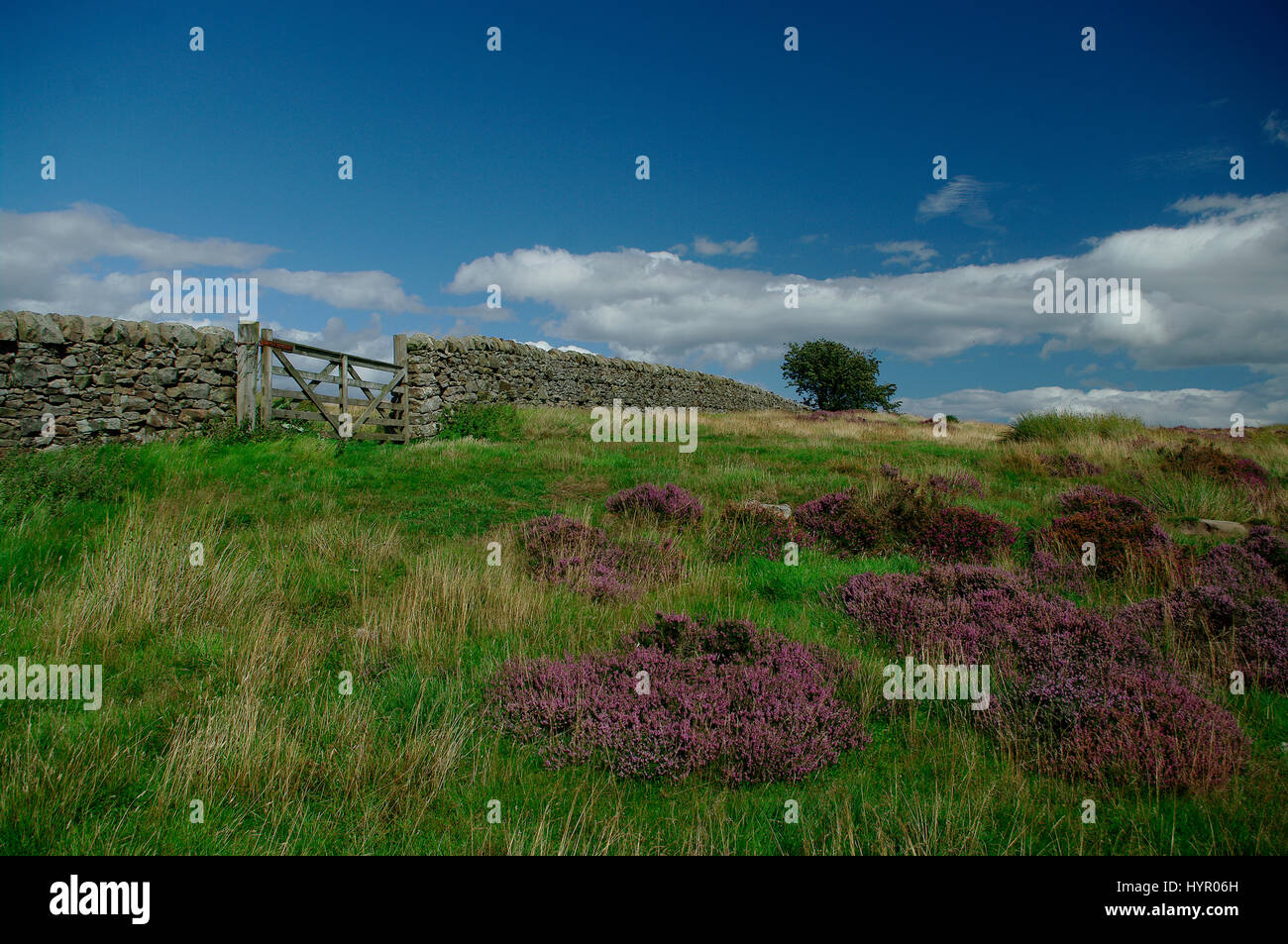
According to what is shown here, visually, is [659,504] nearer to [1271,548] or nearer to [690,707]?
Answer: [690,707]

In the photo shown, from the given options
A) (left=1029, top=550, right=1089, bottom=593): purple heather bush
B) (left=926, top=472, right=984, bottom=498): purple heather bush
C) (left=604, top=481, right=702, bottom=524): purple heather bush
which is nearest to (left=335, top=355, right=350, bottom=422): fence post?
(left=604, top=481, right=702, bottom=524): purple heather bush

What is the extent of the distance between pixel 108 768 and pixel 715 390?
129 ft

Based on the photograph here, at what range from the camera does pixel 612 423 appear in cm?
2262

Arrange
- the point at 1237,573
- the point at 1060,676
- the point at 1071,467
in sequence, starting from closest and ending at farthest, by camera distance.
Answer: the point at 1060,676 → the point at 1237,573 → the point at 1071,467

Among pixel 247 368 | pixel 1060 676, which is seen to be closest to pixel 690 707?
pixel 1060 676

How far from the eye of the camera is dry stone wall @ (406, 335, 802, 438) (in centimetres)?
1967

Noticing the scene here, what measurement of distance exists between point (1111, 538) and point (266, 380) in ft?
54.4

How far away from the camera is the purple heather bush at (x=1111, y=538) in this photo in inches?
318

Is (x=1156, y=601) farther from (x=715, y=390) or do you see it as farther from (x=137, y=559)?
(x=715, y=390)

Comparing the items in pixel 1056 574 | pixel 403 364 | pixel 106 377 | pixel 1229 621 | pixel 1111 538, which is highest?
pixel 403 364

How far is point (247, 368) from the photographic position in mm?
15352

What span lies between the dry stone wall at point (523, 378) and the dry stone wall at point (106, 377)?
519 cm

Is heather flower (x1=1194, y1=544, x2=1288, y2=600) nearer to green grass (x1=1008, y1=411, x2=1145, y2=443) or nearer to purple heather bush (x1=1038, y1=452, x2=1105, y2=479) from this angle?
purple heather bush (x1=1038, y1=452, x2=1105, y2=479)

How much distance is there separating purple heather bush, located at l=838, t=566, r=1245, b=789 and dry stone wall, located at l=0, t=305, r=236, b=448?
579 inches
